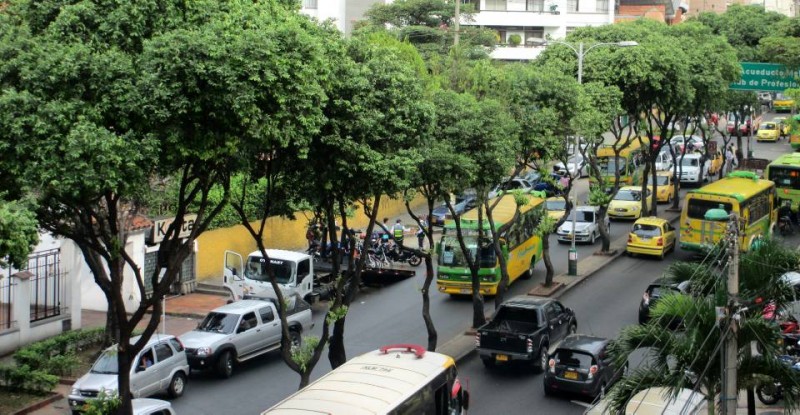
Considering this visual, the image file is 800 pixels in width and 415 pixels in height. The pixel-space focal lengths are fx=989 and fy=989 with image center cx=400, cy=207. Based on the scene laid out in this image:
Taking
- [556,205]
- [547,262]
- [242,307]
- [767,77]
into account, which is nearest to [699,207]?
[547,262]

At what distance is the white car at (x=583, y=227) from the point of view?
143 feet

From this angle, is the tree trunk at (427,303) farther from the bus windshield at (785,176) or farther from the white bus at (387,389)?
the bus windshield at (785,176)

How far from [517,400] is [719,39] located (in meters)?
29.8

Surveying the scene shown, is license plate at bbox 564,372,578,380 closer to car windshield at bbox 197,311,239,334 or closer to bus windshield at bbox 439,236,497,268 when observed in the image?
car windshield at bbox 197,311,239,334

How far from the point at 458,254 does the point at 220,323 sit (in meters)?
9.96

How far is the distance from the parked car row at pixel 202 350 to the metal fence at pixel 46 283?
3.74 meters

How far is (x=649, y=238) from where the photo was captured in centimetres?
3994

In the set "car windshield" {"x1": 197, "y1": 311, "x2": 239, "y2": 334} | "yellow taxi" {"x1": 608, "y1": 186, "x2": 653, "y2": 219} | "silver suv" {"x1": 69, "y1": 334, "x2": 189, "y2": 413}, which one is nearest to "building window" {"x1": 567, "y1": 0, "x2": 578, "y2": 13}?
"yellow taxi" {"x1": 608, "y1": 186, "x2": 653, "y2": 219}

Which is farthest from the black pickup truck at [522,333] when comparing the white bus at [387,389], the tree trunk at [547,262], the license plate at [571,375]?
the tree trunk at [547,262]

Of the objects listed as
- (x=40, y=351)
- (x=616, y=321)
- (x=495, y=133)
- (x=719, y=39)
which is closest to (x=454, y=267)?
(x=616, y=321)

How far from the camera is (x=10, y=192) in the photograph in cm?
1628

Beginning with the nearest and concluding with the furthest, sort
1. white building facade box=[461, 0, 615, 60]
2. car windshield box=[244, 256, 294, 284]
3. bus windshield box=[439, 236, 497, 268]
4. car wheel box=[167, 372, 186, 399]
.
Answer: car wheel box=[167, 372, 186, 399] → car windshield box=[244, 256, 294, 284] → bus windshield box=[439, 236, 497, 268] → white building facade box=[461, 0, 615, 60]

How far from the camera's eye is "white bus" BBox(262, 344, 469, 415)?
53.2 ft

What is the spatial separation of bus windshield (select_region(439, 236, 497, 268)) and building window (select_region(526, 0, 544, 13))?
152ft
